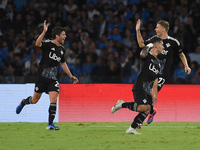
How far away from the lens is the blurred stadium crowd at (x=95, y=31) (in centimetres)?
1456

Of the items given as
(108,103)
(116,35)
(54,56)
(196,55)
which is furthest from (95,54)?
(54,56)

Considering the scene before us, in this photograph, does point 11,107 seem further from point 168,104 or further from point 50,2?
point 50,2

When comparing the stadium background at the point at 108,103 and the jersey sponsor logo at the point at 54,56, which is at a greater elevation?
the jersey sponsor logo at the point at 54,56

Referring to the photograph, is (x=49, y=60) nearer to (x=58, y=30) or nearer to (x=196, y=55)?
(x=58, y=30)

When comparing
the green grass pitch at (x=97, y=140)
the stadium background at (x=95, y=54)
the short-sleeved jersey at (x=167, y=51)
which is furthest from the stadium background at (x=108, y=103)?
the green grass pitch at (x=97, y=140)

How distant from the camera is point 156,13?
16.6 meters

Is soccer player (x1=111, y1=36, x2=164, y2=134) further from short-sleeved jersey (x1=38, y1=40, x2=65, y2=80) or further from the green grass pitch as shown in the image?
short-sleeved jersey (x1=38, y1=40, x2=65, y2=80)

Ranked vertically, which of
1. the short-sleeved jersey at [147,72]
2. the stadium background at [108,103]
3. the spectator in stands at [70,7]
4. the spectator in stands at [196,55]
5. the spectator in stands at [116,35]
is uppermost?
the spectator in stands at [70,7]

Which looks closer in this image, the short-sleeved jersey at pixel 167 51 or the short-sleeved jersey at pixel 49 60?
the short-sleeved jersey at pixel 49 60

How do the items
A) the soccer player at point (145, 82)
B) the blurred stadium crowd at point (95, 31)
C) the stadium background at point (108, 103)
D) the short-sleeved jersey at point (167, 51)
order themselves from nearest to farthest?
1. the soccer player at point (145, 82)
2. the short-sleeved jersey at point (167, 51)
3. the stadium background at point (108, 103)
4. the blurred stadium crowd at point (95, 31)

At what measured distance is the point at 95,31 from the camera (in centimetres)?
1628

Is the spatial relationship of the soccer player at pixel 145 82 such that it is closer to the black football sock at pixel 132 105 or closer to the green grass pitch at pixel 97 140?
the black football sock at pixel 132 105

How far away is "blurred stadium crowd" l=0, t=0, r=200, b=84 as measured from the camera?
1456 cm

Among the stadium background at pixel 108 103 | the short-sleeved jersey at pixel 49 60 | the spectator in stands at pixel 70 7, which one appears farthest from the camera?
the spectator in stands at pixel 70 7
